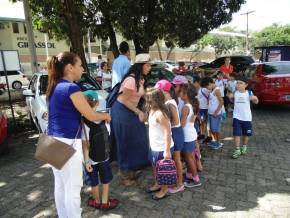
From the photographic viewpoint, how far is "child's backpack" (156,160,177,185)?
3.90 m

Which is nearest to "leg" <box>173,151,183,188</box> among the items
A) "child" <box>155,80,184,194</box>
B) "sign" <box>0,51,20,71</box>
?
"child" <box>155,80,184,194</box>

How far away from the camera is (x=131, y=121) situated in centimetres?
440

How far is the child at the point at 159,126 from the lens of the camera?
152 inches

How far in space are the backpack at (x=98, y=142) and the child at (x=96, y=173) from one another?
2 cm

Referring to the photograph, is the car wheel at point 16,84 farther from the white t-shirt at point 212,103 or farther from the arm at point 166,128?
the arm at point 166,128

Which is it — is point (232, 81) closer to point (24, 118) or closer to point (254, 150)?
point (254, 150)

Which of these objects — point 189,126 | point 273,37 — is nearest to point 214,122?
point 189,126

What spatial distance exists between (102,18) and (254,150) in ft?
35.2

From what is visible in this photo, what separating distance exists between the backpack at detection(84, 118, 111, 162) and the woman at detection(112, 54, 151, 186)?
694 millimetres

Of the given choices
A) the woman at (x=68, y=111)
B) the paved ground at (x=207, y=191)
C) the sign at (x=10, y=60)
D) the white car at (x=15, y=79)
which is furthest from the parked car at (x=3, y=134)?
the white car at (x=15, y=79)

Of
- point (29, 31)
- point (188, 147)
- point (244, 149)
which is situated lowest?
point (244, 149)

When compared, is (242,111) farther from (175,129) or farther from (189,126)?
(175,129)

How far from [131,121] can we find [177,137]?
649 millimetres

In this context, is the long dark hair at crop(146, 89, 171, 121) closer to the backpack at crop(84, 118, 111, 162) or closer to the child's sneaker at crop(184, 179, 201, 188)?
the backpack at crop(84, 118, 111, 162)
